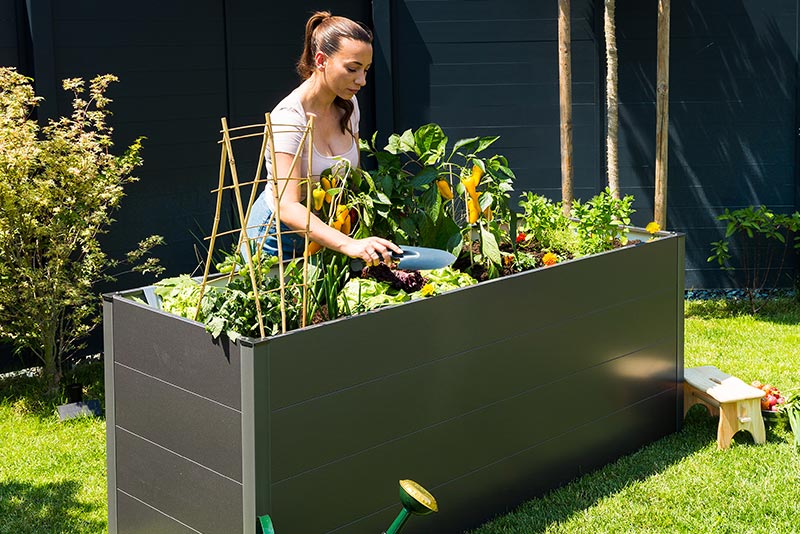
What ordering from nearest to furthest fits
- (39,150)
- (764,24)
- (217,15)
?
(39,150), (217,15), (764,24)

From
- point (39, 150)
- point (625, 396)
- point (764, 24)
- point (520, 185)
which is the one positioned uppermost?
point (764, 24)

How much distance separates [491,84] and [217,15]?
1.79m

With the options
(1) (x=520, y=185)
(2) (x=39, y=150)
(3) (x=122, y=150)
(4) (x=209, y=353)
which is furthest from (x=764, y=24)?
(4) (x=209, y=353)

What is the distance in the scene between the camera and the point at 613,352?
13.8 ft

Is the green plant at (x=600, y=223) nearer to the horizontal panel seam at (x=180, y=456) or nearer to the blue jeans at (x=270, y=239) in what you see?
the blue jeans at (x=270, y=239)

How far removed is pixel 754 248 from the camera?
6965 mm

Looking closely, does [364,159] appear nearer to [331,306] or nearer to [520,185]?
[520,185]

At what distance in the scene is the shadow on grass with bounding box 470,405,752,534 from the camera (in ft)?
12.2

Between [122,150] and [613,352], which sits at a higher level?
[122,150]

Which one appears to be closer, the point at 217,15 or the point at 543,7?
the point at 217,15

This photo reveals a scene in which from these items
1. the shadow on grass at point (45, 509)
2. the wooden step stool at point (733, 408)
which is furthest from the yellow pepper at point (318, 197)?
the wooden step stool at point (733, 408)

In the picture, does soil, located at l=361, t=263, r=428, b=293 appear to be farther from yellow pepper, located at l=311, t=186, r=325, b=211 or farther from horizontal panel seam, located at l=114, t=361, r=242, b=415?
horizontal panel seam, located at l=114, t=361, r=242, b=415

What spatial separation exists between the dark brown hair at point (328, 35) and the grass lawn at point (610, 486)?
152 centimetres

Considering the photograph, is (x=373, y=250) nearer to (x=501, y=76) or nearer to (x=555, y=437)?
(x=555, y=437)
